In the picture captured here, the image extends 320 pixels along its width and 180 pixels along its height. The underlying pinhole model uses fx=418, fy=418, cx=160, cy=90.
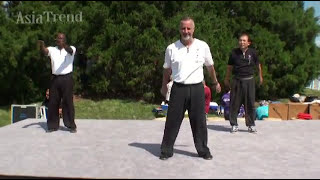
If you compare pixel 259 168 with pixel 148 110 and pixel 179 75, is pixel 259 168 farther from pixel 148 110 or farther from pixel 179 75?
pixel 148 110

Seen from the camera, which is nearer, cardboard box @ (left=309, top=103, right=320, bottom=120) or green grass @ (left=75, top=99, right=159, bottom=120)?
cardboard box @ (left=309, top=103, right=320, bottom=120)

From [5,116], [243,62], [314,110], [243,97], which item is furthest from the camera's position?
[5,116]

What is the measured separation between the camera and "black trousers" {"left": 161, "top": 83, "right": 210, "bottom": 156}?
13.2 ft

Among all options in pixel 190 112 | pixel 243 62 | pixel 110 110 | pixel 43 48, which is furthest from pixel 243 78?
pixel 110 110

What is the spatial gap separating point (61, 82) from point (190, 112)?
2.06 metres

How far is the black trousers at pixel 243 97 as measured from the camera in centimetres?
534

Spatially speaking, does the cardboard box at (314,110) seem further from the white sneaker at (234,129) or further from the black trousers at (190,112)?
the black trousers at (190,112)

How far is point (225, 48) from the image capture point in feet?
41.0

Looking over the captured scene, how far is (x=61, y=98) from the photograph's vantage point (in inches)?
218

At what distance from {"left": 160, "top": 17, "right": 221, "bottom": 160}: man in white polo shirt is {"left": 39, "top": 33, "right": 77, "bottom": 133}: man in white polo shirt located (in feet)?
5.88

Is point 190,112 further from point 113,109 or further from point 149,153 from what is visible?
point 113,109

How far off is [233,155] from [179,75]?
998 millimetres

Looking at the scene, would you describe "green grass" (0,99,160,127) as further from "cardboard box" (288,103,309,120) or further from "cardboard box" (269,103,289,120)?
"cardboard box" (288,103,309,120)

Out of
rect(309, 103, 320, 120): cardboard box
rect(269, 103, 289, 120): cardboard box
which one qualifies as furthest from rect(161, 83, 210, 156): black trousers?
rect(309, 103, 320, 120): cardboard box
